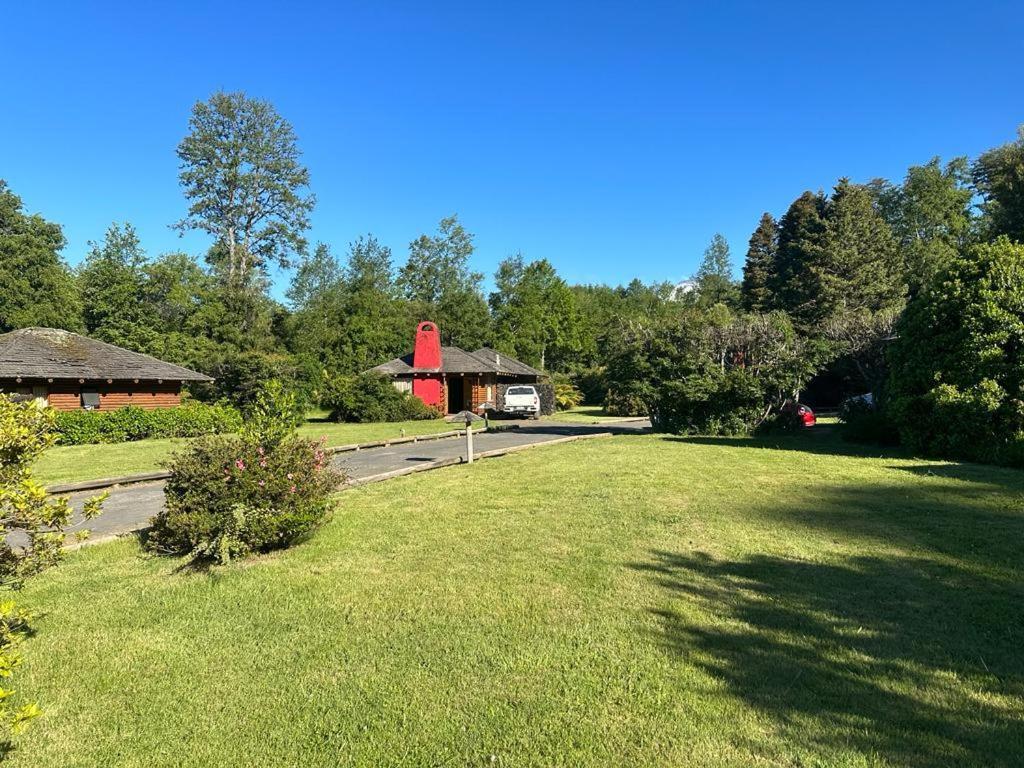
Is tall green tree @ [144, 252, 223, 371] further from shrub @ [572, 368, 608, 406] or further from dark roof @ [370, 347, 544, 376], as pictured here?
shrub @ [572, 368, 608, 406]

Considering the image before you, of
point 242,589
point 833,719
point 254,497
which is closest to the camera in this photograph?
point 833,719

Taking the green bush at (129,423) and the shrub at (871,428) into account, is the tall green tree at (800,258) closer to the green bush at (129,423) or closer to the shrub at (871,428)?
the shrub at (871,428)

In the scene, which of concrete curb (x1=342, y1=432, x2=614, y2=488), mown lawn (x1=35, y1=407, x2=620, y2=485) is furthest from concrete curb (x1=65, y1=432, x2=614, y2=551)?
mown lawn (x1=35, y1=407, x2=620, y2=485)

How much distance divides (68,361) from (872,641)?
2797 cm

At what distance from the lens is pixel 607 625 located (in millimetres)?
4047

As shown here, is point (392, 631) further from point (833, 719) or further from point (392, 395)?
point (392, 395)

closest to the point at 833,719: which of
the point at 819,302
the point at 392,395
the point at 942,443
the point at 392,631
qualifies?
the point at 392,631

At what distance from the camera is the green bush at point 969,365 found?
10672mm

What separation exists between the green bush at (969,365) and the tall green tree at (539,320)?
4117 cm

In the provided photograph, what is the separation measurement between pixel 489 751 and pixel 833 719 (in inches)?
66.8

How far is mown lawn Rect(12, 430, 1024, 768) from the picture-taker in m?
2.79

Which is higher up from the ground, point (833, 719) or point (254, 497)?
point (254, 497)

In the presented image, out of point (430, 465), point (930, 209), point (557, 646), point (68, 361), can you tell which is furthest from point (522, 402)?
point (930, 209)

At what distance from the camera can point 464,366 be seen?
33.9 metres
